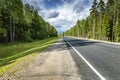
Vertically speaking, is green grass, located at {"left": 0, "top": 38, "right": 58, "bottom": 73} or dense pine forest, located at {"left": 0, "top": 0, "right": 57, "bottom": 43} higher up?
dense pine forest, located at {"left": 0, "top": 0, "right": 57, "bottom": 43}

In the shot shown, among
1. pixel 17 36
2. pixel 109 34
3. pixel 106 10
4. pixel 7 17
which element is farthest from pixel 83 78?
pixel 106 10

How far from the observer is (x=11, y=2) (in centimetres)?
4228

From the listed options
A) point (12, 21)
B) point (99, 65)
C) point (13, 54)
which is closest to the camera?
point (99, 65)

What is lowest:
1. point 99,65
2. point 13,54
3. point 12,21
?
point 13,54

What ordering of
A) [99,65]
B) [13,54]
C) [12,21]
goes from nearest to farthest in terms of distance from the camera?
1. [99,65]
2. [13,54]
3. [12,21]

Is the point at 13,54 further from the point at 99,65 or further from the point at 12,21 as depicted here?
the point at 12,21

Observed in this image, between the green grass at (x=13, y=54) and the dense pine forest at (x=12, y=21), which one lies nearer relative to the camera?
the green grass at (x=13, y=54)

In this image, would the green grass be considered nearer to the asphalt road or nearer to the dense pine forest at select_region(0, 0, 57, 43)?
the asphalt road

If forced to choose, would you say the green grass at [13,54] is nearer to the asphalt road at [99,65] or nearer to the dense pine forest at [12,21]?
the asphalt road at [99,65]

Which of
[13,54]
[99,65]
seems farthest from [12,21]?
[99,65]

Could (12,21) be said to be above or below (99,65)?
above

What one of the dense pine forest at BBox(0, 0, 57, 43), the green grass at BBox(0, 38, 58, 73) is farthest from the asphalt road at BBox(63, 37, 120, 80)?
the dense pine forest at BBox(0, 0, 57, 43)

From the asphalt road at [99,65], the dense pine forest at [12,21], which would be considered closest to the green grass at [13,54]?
the asphalt road at [99,65]

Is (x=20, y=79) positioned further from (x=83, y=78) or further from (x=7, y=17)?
(x=7, y=17)
